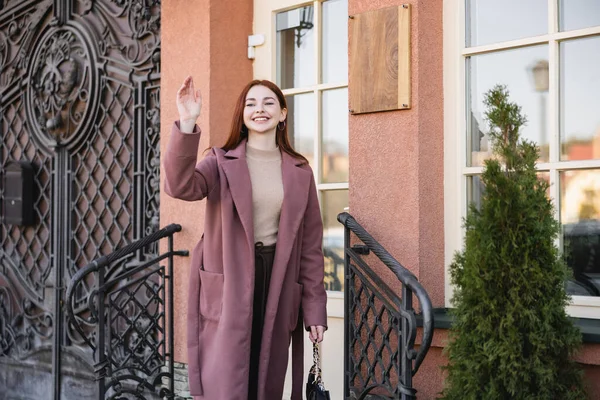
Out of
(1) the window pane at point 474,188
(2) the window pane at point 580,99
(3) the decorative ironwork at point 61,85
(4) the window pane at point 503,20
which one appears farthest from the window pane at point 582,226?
(3) the decorative ironwork at point 61,85

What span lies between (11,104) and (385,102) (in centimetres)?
402

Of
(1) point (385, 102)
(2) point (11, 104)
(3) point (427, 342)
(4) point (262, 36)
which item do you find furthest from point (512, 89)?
(2) point (11, 104)

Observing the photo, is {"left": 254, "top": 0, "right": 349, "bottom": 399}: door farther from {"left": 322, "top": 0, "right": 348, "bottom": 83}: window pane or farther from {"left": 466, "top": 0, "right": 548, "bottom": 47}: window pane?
{"left": 466, "top": 0, "right": 548, "bottom": 47}: window pane

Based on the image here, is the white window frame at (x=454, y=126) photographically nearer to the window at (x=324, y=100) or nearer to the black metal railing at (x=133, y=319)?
the window at (x=324, y=100)

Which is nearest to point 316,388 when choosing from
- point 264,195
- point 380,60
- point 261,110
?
point 264,195

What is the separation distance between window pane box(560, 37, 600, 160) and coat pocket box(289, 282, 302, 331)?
4.50 feet

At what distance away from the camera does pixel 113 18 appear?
233 inches

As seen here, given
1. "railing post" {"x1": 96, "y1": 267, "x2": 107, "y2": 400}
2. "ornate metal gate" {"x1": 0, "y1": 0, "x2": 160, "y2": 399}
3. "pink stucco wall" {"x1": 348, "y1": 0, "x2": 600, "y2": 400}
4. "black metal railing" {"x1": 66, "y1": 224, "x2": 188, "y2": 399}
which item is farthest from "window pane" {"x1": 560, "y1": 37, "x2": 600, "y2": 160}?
"ornate metal gate" {"x1": 0, "y1": 0, "x2": 160, "y2": 399}

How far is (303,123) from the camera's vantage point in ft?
16.2

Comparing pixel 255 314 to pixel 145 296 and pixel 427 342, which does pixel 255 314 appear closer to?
pixel 427 342

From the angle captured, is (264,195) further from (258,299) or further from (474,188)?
(474,188)

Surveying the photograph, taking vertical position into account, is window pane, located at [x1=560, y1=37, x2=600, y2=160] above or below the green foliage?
above

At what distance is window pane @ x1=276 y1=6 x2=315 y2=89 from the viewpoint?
4.93 metres

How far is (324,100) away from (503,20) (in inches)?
48.9
